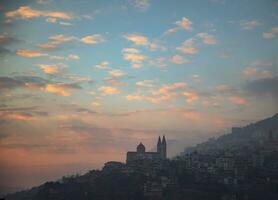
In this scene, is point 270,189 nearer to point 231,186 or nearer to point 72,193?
point 231,186

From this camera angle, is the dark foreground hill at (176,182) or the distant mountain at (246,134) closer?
the dark foreground hill at (176,182)

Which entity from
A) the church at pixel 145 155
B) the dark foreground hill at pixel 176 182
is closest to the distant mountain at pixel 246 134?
the church at pixel 145 155

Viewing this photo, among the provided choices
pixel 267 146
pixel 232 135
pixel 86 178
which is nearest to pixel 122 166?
pixel 86 178

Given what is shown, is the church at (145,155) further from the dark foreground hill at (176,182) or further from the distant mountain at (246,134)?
the distant mountain at (246,134)

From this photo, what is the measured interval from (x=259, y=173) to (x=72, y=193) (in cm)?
1064

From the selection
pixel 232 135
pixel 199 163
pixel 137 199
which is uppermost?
pixel 232 135

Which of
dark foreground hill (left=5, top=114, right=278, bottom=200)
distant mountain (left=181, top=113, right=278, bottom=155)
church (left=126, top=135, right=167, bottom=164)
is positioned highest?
distant mountain (left=181, top=113, right=278, bottom=155)

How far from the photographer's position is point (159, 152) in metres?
36.1

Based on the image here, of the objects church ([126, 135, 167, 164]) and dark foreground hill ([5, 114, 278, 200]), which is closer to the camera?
dark foreground hill ([5, 114, 278, 200])

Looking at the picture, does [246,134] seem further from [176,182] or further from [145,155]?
[176,182]

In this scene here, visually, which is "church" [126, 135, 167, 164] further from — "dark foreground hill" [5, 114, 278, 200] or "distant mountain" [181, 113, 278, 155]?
"distant mountain" [181, 113, 278, 155]

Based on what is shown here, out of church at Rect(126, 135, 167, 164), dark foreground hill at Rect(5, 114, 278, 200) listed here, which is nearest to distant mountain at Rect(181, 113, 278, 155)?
church at Rect(126, 135, 167, 164)

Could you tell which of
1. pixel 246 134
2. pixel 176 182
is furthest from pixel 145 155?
pixel 246 134

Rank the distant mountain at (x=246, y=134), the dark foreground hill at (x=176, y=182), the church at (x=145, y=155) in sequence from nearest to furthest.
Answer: the dark foreground hill at (x=176, y=182), the church at (x=145, y=155), the distant mountain at (x=246, y=134)
